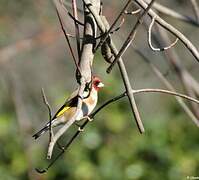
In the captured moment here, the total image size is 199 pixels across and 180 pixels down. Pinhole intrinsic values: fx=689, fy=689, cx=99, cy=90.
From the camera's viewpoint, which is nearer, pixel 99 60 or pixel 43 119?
pixel 99 60

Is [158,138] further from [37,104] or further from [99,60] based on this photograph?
[37,104]

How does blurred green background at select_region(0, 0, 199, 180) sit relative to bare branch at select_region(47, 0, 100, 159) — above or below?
below

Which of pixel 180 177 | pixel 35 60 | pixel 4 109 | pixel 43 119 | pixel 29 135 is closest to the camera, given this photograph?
pixel 180 177

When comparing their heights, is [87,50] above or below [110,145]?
above

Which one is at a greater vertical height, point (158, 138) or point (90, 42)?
point (90, 42)

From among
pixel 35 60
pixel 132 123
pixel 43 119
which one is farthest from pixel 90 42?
pixel 35 60

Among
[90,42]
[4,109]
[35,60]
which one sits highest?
[90,42]

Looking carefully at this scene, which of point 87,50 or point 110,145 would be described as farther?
point 110,145

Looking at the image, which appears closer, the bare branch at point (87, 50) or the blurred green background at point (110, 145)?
the bare branch at point (87, 50)

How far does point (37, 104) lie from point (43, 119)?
16.0 inches

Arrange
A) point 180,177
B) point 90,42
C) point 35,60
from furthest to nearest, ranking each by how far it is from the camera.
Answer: point 35,60 < point 180,177 < point 90,42

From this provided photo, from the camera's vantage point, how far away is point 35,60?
964 centimetres

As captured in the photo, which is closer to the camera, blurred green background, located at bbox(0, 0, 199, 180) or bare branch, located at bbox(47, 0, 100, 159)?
bare branch, located at bbox(47, 0, 100, 159)

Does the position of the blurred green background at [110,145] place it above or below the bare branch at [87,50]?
below
